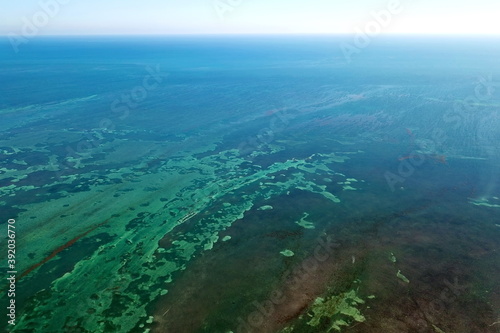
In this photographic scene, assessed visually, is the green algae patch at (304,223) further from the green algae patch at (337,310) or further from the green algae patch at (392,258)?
the green algae patch at (337,310)

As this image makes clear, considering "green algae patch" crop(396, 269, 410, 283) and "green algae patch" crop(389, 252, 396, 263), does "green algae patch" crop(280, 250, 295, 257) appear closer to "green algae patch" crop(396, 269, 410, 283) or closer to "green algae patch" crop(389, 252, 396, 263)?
"green algae patch" crop(389, 252, 396, 263)

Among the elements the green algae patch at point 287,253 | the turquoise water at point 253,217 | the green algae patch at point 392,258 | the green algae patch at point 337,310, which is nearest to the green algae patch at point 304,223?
the turquoise water at point 253,217

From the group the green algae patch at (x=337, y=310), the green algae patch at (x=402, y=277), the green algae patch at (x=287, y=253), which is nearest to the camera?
the green algae patch at (x=337, y=310)

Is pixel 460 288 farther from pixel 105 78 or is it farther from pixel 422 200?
pixel 105 78

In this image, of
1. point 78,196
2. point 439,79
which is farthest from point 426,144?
point 439,79

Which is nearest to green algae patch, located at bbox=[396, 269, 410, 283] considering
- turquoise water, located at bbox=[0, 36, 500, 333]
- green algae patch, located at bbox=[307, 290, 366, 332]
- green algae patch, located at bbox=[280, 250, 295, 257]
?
turquoise water, located at bbox=[0, 36, 500, 333]

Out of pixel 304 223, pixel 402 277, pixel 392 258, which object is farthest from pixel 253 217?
pixel 402 277
